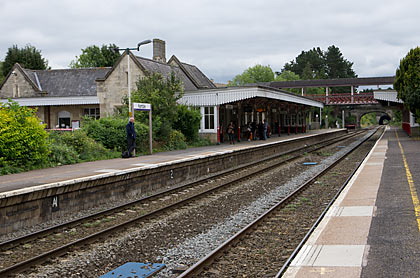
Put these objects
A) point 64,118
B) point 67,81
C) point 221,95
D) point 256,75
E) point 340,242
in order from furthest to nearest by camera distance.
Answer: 1. point 256,75
2. point 67,81
3. point 64,118
4. point 221,95
5. point 340,242

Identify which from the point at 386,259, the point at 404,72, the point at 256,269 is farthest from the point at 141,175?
the point at 404,72

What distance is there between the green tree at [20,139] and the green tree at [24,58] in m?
54.2

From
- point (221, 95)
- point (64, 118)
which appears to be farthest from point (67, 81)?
point (221, 95)

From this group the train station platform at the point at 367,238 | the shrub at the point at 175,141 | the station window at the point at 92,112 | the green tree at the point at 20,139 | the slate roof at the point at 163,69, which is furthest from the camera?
the station window at the point at 92,112

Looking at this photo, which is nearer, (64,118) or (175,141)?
(175,141)

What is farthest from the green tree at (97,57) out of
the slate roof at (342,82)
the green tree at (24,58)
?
the slate roof at (342,82)

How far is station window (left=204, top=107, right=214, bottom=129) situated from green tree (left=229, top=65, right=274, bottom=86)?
211 feet

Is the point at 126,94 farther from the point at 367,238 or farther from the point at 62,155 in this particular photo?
the point at 367,238

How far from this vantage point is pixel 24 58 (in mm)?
63875

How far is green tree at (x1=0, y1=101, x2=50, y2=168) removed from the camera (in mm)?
12906

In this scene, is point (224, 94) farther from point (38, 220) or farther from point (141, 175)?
point (38, 220)

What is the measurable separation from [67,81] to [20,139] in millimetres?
30497

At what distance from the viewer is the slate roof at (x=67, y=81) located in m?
40.9

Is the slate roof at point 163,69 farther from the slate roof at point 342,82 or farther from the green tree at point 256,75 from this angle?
the green tree at point 256,75
